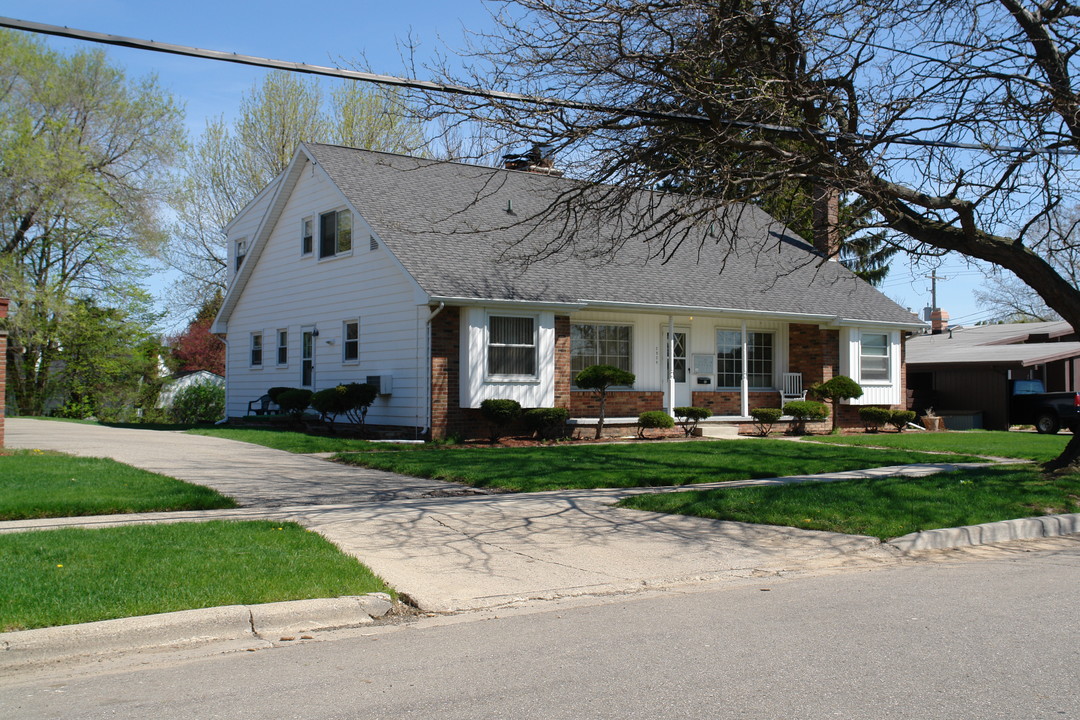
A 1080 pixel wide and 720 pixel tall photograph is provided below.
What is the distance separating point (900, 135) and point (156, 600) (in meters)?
9.65

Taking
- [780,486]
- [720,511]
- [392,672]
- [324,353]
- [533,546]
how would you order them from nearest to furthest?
[392,672], [533,546], [720,511], [780,486], [324,353]

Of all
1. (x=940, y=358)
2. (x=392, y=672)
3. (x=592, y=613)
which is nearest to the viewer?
(x=392, y=672)

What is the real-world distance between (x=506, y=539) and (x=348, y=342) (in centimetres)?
1400

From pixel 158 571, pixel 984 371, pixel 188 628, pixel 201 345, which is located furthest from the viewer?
pixel 201 345

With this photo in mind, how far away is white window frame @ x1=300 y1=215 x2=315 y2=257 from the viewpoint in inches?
933

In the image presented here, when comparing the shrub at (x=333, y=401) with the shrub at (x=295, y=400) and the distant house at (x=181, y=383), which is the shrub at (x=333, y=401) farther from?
the distant house at (x=181, y=383)

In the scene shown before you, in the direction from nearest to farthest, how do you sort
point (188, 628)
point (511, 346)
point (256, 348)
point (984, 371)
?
point (188, 628) → point (511, 346) → point (256, 348) → point (984, 371)

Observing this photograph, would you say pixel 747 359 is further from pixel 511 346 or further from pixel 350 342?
pixel 350 342

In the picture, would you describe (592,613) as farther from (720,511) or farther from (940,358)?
(940,358)

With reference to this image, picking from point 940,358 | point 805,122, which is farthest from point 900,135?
point 940,358

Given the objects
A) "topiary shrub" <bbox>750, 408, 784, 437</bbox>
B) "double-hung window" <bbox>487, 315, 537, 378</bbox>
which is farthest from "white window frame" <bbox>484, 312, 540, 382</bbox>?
"topiary shrub" <bbox>750, 408, 784, 437</bbox>

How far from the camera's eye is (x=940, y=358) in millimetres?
30938

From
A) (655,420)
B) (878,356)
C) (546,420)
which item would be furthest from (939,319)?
(546,420)

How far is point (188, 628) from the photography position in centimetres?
587
